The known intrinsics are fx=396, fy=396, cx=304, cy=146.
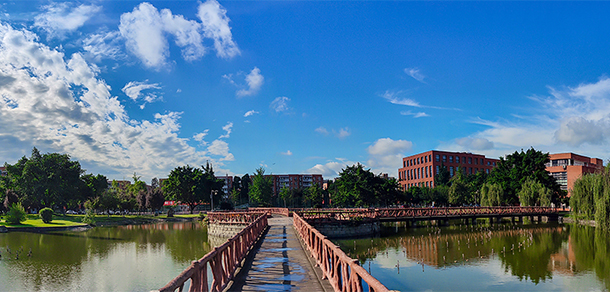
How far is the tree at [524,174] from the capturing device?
194ft

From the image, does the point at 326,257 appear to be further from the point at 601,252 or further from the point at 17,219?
the point at 17,219

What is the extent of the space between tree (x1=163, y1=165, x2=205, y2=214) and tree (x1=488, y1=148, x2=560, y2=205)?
53.7 metres

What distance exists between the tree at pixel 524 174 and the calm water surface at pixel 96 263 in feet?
153

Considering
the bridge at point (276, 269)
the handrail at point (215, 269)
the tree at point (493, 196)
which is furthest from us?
the tree at point (493, 196)

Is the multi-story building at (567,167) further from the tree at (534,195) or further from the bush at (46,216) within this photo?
the bush at (46,216)

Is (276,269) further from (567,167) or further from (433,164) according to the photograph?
(567,167)

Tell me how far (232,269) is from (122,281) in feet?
38.9

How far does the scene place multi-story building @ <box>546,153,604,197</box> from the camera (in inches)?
3063

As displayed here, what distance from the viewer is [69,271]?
22.2 m

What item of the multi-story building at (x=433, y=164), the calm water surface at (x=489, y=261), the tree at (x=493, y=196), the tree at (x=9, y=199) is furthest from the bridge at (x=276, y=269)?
the multi-story building at (x=433, y=164)

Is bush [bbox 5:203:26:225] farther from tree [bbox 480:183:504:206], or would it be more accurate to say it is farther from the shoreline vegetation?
tree [bbox 480:183:504:206]

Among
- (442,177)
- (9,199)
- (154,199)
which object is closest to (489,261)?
(154,199)

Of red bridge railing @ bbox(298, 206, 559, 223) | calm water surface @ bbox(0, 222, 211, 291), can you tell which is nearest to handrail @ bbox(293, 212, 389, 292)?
calm water surface @ bbox(0, 222, 211, 291)

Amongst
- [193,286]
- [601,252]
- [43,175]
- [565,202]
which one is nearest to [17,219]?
[43,175]
